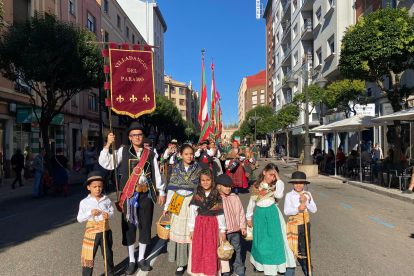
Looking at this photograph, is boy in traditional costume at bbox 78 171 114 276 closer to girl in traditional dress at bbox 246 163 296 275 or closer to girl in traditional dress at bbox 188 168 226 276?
girl in traditional dress at bbox 188 168 226 276

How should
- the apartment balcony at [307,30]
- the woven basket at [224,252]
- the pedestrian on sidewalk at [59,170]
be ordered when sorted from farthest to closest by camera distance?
1. the apartment balcony at [307,30]
2. the pedestrian on sidewalk at [59,170]
3. the woven basket at [224,252]

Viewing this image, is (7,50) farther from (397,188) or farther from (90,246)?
(397,188)

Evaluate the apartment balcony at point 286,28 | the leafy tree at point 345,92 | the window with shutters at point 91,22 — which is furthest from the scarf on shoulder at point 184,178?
the apartment balcony at point 286,28

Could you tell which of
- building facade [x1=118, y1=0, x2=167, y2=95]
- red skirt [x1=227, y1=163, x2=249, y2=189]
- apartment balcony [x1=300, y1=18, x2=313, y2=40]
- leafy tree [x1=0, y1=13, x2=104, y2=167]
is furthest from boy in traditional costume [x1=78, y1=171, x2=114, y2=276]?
building facade [x1=118, y1=0, x2=167, y2=95]

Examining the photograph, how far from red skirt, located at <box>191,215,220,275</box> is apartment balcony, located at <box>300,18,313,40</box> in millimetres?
29351

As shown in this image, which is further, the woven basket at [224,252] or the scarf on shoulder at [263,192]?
the scarf on shoulder at [263,192]

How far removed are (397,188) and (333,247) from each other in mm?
8108

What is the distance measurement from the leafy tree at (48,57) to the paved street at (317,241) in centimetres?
568

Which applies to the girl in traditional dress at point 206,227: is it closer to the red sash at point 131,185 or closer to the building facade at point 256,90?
the red sash at point 131,185

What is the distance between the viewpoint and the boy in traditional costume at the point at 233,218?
12.7 ft

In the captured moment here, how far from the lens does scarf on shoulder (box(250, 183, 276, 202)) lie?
4.08 metres

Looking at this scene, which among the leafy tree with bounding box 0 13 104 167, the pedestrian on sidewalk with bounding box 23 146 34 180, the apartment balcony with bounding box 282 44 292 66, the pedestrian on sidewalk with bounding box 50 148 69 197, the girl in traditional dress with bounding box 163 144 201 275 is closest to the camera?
the girl in traditional dress with bounding box 163 144 201 275

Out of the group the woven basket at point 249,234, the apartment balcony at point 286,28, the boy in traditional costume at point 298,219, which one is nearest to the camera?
the boy in traditional costume at point 298,219

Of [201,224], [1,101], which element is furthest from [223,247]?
[1,101]
